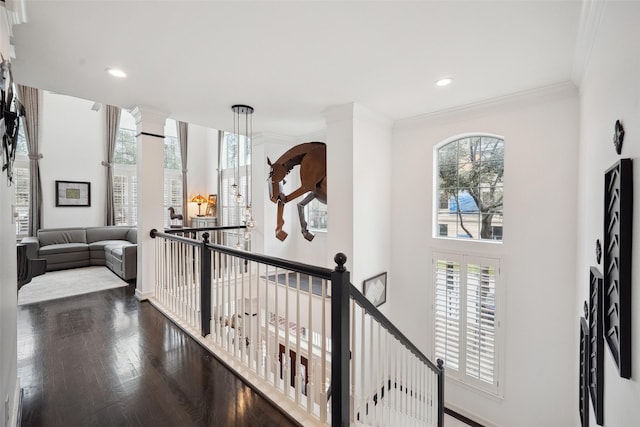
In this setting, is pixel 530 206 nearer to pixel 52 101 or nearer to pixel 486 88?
pixel 486 88

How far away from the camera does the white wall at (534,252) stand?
3133 millimetres

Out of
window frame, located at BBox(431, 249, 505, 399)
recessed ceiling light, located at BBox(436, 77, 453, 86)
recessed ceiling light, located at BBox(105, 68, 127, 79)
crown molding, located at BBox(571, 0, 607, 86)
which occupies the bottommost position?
window frame, located at BBox(431, 249, 505, 399)

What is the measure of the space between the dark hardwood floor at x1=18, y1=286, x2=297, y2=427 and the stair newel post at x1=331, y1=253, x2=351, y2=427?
38cm

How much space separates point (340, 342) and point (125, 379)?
1763 millimetres

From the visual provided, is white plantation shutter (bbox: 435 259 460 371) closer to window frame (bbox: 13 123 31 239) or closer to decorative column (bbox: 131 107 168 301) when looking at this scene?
decorative column (bbox: 131 107 168 301)

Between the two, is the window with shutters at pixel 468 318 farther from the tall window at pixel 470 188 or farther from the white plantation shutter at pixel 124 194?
the white plantation shutter at pixel 124 194

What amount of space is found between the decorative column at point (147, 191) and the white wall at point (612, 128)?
4542 mm

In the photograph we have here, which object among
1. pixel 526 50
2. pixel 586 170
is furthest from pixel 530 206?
pixel 526 50

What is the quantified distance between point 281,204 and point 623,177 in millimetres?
3287

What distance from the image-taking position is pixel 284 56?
98.8 inches

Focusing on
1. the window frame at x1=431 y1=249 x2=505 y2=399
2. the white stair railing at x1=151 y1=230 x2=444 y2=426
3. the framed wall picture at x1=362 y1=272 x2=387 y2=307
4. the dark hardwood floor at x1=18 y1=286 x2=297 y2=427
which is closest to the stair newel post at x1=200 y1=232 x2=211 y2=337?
the white stair railing at x1=151 y1=230 x2=444 y2=426

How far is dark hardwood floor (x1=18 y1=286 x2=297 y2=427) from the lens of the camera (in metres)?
1.78

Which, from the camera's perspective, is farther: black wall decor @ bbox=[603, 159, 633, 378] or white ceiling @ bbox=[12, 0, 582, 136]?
white ceiling @ bbox=[12, 0, 582, 136]

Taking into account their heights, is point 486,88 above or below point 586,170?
above
